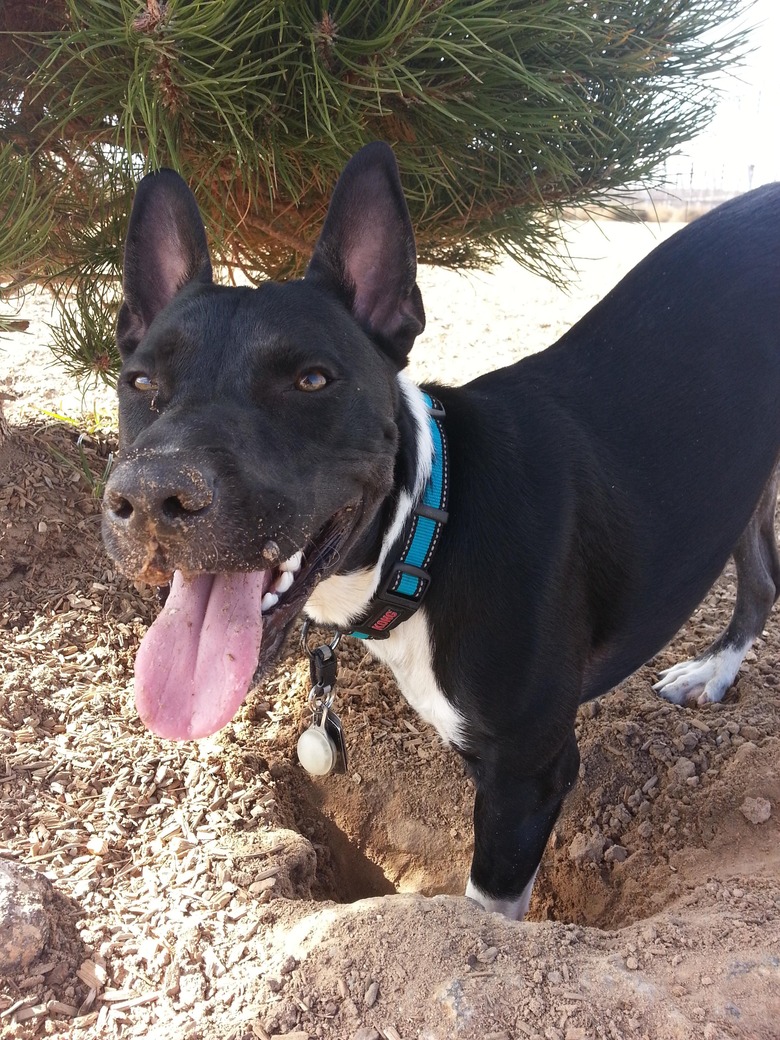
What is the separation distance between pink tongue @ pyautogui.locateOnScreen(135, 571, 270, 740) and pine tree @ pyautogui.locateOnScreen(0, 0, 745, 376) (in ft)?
4.66

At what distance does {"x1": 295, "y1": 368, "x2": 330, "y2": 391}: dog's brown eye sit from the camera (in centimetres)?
206

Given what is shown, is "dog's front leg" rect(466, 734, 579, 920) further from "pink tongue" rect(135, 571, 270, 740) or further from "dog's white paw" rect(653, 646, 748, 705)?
"dog's white paw" rect(653, 646, 748, 705)

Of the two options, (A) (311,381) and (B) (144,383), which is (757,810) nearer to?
(A) (311,381)

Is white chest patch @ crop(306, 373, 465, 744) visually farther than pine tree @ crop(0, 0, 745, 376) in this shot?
No

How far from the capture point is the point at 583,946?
2029 mm

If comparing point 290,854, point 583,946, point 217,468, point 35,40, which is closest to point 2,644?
point 290,854

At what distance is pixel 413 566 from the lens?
2232mm

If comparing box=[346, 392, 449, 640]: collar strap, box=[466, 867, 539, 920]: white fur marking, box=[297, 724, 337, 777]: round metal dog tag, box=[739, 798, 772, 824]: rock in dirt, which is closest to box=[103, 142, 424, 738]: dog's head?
box=[346, 392, 449, 640]: collar strap

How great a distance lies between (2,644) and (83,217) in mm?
1686

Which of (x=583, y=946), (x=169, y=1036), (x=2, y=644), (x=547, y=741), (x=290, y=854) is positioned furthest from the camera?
(x=2, y=644)

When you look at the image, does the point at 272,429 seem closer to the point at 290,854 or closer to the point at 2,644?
the point at 290,854

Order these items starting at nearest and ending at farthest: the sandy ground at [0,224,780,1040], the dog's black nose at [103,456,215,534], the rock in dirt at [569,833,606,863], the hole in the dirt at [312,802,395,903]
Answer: the dog's black nose at [103,456,215,534], the sandy ground at [0,224,780,1040], the rock in dirt at [569,833,606,863], the hole in the dirt at [312,802,395,903]

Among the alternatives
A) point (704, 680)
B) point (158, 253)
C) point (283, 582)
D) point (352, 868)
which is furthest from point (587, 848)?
point (158, 253)

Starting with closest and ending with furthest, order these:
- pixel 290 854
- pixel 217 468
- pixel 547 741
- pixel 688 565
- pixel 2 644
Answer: pixel 217 468 < pixel 547 741 < pixel 290 854 < pixel 688 565 < pixel 2 644
